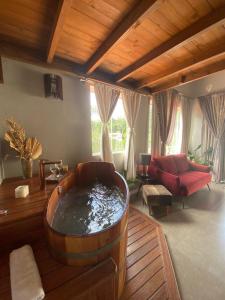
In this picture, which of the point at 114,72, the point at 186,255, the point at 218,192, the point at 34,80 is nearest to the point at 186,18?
the point at 114,72

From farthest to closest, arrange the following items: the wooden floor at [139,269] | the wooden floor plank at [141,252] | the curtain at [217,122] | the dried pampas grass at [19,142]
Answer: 1. the curtain at [217,122]
2. the dried pampas grass at [19,142]
3. the wooden floor plank at [141,252]
4. the wooden floor at [139,269]

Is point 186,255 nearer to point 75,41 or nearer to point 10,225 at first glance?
point 10,225

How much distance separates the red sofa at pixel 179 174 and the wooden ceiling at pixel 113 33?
1947mm

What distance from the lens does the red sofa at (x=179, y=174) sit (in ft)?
9.54

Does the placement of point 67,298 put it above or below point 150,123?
below

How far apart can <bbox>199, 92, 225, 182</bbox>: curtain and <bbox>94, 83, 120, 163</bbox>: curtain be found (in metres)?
3.09

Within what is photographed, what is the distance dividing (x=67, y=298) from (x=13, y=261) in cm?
49

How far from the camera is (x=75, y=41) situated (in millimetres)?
1915

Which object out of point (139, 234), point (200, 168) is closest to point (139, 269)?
point (139, 234)

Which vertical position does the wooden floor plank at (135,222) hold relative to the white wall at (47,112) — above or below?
below

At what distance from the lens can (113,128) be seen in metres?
3.51

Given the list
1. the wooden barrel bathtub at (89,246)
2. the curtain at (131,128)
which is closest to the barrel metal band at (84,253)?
the wooden barrel bathtub at (89,246)

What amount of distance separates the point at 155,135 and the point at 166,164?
0.95 metres

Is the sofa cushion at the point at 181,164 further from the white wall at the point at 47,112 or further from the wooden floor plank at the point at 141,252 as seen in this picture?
the white wall at the point at 47,112
